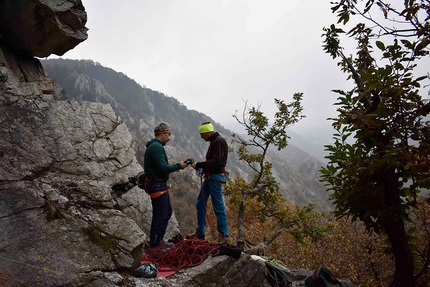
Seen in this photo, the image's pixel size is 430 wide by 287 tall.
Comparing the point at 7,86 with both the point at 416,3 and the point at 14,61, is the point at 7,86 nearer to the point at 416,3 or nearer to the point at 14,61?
the point at 14,61

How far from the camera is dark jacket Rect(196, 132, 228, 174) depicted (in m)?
5.50

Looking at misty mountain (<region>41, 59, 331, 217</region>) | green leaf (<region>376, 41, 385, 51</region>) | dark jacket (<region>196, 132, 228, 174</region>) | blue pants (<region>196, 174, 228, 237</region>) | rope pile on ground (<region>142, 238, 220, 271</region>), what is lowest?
rope pile on ground (<region>142, 238, 220, 271</region>)

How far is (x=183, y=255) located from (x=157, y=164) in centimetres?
181

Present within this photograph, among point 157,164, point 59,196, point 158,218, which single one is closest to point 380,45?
point 157,164

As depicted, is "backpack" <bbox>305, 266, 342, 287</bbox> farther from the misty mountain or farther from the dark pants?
the misty mountain

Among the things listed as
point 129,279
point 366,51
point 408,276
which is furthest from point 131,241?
point 366,51

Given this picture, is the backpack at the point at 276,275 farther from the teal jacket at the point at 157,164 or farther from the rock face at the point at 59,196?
the teal jacket at the point at 157,164

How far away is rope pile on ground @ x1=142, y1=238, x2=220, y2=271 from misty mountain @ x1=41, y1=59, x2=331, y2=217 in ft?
235

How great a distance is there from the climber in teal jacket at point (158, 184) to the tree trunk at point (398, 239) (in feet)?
11.6

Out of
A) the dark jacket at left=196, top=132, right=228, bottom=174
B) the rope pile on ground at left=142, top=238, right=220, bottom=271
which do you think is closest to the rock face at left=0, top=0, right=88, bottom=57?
the dark jacket at left=196, top=132, right=228, bottom=174

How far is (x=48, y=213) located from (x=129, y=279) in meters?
1.63

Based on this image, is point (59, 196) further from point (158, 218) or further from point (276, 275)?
point (276, 275)

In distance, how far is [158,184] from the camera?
5195 millimetres

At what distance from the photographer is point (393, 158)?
8.79 ft
